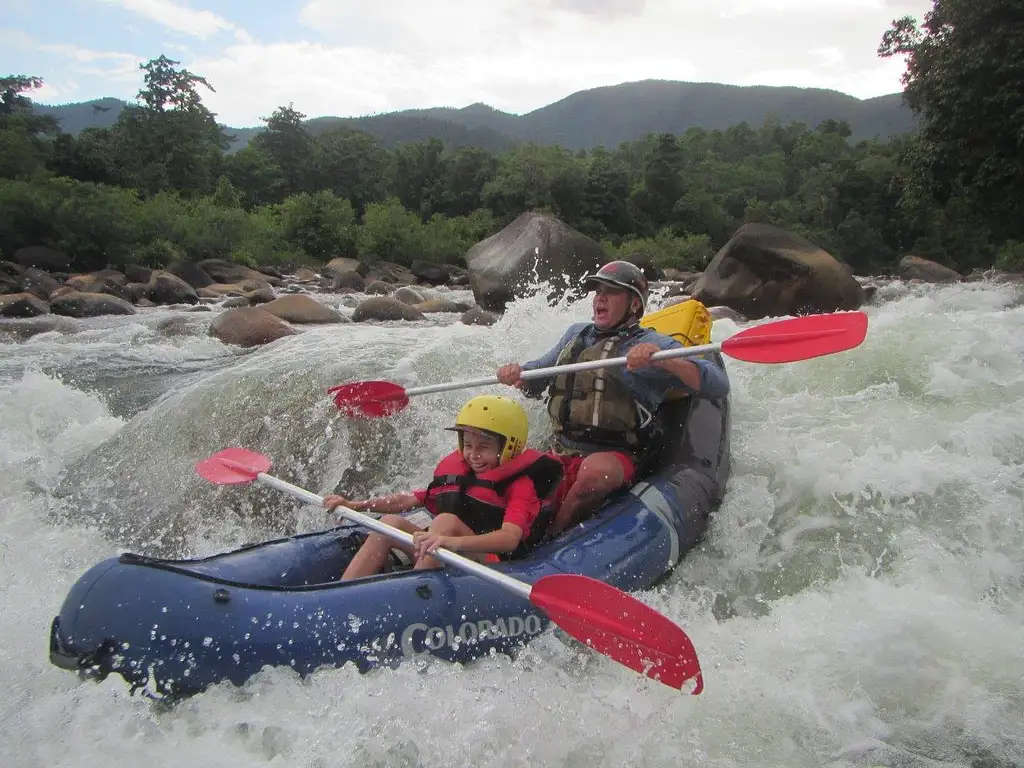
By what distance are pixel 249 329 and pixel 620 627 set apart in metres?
7.38

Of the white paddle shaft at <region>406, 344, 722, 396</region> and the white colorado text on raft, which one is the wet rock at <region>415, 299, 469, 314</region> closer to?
the white paddle shaft at <region>406, 344, 722, 396</region>

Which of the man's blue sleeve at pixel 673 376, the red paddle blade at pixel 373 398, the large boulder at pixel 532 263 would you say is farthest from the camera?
the large boulder at pixel 532 263

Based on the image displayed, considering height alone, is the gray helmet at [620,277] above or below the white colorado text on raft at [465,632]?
above

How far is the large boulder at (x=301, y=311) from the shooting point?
10.5m

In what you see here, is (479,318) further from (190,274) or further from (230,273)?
(230,273)

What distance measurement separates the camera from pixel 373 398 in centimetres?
466

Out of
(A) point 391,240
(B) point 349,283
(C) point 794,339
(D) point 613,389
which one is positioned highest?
(C) point 794,339

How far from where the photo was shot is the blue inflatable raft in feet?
8.04

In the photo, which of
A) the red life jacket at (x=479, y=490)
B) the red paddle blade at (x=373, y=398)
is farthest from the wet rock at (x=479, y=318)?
the red life jacket at (x=479, y=490)

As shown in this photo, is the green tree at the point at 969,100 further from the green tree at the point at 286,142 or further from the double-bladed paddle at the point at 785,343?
the green tree at the point at 286,142

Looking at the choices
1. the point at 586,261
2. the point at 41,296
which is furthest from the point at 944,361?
the point at 41,296

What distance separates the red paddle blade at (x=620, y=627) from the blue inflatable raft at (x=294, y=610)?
0.95 feet

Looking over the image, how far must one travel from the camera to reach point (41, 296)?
13.5 metres

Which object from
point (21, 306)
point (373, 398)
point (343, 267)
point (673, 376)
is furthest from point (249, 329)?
point (343, 267)
